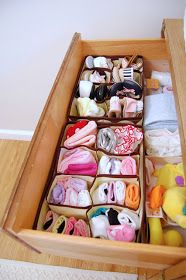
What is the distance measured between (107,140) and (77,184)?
0.67ft

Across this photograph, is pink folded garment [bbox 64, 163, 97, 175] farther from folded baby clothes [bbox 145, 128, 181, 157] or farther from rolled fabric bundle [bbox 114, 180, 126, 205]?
folded baby clothes [bbox 145, 128, 181, 157]

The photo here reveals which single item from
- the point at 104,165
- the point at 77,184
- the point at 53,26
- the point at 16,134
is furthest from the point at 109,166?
the point at 16,134

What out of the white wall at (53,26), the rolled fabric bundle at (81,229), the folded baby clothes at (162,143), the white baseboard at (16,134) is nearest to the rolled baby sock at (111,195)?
the rolled fabric bundle at (81,229)

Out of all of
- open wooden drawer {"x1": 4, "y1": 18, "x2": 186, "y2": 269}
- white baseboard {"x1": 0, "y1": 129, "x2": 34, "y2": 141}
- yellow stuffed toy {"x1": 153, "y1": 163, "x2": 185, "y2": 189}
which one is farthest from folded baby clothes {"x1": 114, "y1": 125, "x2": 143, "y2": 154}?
white baseboard {"x1": 0, "y1": 129, "x2": 34, "y2": 141}

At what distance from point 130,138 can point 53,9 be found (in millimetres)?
726

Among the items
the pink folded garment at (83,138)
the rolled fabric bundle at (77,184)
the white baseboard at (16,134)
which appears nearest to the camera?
the rolled fabric bundle at (77,184)

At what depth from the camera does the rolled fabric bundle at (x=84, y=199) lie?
800 millimetres

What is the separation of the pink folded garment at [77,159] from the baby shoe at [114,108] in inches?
8.7

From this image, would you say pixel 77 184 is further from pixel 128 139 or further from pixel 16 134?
pixel 16 134

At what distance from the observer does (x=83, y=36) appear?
49.9 inches

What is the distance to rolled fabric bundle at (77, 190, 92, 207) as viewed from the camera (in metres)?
0.80

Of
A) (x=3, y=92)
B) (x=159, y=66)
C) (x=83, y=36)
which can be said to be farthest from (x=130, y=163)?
(x=3, y=92)

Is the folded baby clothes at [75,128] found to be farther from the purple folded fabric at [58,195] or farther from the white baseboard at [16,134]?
the white baseboard at [16,134]

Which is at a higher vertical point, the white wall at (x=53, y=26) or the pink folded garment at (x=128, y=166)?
the white wall at (x=53, y=26)
